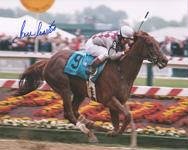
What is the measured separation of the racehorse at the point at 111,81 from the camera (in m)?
8.15

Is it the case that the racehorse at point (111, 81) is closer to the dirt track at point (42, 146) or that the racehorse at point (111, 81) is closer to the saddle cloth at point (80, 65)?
the saddle cloth at point (80, 65)

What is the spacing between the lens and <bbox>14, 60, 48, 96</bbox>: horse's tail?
29.9 feet

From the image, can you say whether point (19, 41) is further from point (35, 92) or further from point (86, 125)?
point (86, 125)

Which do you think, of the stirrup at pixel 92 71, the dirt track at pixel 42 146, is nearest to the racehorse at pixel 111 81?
the stirrup at pixel 92 71

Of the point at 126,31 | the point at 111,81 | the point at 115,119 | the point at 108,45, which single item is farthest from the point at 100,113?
the point at 126,31

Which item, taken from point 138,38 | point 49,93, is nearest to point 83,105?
point 49,93

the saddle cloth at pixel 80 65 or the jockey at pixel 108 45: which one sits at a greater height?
the jockey at pixel 108 45

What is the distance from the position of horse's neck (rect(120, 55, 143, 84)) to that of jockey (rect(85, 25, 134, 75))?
135 millimetres

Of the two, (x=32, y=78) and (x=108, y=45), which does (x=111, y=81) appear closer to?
(x=108, y=45)

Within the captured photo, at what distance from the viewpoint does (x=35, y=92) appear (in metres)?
9.71

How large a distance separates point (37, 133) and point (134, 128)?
1.41m

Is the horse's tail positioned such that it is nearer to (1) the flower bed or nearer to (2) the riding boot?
(1) the flower bed

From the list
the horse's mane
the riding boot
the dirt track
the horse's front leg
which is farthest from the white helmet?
the dirt track

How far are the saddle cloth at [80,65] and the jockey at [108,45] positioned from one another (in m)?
0.09
